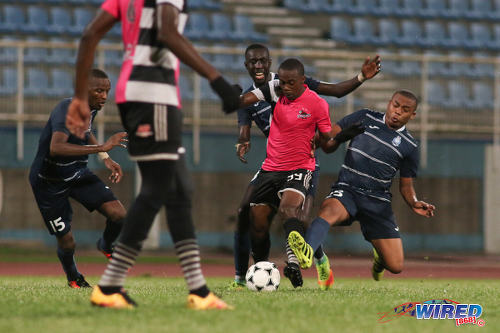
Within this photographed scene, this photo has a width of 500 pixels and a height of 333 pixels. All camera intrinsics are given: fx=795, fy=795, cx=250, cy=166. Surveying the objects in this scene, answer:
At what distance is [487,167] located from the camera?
17.2 metres

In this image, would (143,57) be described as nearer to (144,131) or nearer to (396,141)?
(144,131)

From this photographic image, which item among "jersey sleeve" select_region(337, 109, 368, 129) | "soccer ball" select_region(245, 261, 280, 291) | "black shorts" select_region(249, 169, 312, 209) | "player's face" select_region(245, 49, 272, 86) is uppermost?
"player's face" select_region(245, 49, 272, 86)

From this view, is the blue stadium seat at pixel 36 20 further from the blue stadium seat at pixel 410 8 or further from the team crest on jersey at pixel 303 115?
the team crest on jersey at pixel 303 115

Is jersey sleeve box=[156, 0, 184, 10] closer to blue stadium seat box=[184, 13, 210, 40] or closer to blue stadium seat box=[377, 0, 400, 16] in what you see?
blue stadium seat box=[184, 13, 210, 40]

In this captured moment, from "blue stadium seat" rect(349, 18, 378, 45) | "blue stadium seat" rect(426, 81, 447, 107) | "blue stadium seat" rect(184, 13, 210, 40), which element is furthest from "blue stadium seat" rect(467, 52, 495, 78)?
"blue stadium seat" rect(184, 13, 210, 40)

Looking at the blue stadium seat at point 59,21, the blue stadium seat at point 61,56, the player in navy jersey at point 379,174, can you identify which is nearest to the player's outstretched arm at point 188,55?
the player in navy jersey at point 379,174

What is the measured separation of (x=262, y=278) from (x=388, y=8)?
14.1 meters

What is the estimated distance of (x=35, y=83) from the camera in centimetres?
1524

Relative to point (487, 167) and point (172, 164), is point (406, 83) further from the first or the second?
point (172, 164)

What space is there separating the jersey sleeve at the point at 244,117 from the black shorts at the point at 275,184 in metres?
0.75

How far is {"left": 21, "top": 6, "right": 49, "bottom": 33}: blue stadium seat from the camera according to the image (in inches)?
677

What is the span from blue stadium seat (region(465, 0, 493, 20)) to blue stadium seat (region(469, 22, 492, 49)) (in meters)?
0.20

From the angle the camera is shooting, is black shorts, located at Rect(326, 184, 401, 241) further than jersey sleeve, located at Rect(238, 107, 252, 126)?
No

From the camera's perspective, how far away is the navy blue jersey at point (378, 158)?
7.75m
